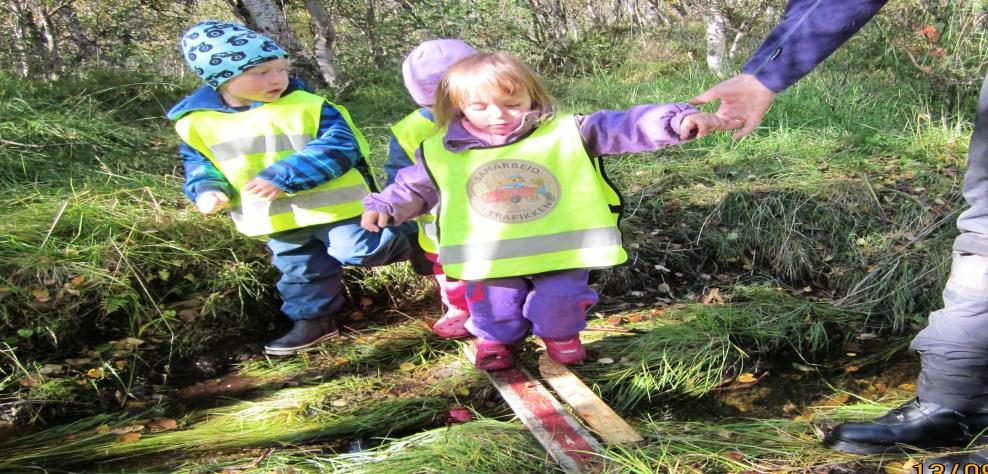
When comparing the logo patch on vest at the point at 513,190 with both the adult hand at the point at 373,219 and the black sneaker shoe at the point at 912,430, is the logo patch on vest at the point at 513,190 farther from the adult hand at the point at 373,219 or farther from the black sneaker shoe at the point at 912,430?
the black sneaker shoe at the point at 912,430

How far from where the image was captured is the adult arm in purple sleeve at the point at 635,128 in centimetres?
203

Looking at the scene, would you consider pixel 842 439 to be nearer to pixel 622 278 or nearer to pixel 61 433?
pixel 622 278

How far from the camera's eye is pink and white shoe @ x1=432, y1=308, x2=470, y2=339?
306cm

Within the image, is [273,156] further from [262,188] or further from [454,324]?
[454,324]

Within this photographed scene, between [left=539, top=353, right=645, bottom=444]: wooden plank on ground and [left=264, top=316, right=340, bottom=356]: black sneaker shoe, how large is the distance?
105 cm

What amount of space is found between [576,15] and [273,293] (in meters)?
6.23

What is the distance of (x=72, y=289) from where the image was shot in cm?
295

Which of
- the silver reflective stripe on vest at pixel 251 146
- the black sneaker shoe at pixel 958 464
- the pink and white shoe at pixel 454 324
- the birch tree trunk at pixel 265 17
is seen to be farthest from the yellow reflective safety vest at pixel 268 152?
the birch tree trunk at pixel 265 17

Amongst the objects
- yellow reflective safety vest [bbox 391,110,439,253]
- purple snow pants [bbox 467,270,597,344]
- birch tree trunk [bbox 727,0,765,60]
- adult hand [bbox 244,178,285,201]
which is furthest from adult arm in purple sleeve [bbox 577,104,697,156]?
birch tree trunk [bbox 727,0,765,60]

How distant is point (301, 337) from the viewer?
10.2 feet

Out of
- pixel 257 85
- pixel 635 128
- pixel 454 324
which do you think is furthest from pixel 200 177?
pixel 635 128

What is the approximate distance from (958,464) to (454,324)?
1.89m

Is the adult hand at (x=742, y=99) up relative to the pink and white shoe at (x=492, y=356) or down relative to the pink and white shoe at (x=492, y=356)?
up

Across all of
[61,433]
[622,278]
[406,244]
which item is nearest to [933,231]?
[622,278]
